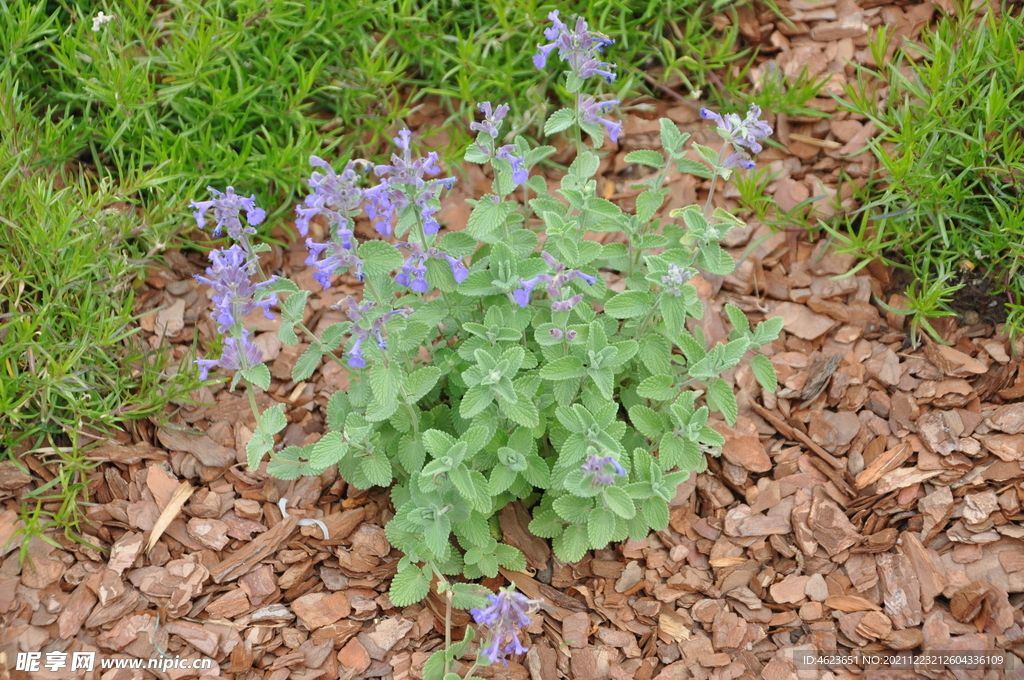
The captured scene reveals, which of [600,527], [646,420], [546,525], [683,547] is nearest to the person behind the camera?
[600,527]

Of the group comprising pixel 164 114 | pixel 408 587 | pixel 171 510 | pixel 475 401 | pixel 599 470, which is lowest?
pixel 171 510

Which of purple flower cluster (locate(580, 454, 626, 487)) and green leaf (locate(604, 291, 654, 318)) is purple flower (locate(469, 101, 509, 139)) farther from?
purple flower cluster (locate(580, 454, 626, 487))

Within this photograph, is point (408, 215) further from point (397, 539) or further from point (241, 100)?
point (241, 100)

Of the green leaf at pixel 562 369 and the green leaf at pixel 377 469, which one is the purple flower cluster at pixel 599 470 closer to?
the green leaf at pixel 562 369

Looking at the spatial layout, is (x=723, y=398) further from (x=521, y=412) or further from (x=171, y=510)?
(x=171, y=510)

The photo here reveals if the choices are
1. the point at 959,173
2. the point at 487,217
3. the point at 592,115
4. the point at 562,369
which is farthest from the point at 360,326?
the point at 959,173

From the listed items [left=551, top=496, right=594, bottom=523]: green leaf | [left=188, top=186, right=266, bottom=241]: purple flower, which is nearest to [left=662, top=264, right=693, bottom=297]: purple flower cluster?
[left=551, top=496, right=594, bottom=523]: green leaf

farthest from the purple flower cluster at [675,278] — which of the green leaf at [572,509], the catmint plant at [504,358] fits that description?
the green leaf at [572,509]

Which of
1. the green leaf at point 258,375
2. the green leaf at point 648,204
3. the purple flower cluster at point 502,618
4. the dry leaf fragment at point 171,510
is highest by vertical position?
the green leaf at point 648,204
